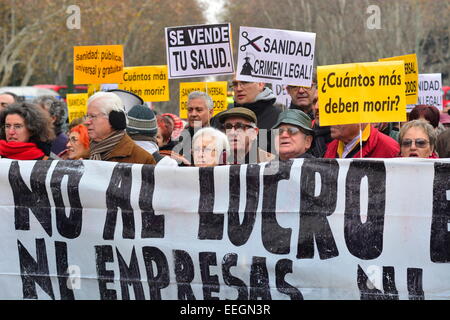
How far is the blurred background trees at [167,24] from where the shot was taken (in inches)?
1745

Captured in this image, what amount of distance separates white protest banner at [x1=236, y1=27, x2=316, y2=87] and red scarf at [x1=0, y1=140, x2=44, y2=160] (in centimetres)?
217

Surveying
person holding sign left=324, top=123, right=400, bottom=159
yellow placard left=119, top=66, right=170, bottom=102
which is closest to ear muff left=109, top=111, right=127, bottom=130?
person holding sign left=324, top=123, right=400, bottom=159

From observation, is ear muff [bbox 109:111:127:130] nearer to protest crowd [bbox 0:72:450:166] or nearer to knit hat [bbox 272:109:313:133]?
protest crowd [bbox 0:72:450:166]

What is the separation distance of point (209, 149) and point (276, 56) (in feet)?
8.90

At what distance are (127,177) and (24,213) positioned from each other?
0.65 metres

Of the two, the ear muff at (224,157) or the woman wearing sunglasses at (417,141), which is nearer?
the ear muff at (224,157)

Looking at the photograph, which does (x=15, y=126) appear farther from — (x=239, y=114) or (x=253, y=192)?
(x=253, y=192)

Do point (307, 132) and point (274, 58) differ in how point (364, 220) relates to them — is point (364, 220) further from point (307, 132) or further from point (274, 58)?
point (274, 58)

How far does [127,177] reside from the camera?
Answer: 19.8ft

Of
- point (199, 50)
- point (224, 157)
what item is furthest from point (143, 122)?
point (199, 50)

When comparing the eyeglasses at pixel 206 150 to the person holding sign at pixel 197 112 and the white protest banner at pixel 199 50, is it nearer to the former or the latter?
the person holding sign at pixel 197 112

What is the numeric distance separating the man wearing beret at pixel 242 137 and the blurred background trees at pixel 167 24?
34802 millimetres

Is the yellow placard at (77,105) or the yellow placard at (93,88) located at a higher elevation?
the yellow placard at (93,88)

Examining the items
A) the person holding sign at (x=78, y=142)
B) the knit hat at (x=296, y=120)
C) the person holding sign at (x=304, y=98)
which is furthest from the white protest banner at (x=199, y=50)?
the knit hat at (x=296, y=120)
